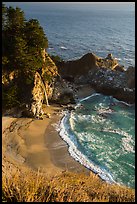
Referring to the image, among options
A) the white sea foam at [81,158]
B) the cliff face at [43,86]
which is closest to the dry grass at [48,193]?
the white sea foam at [81,158]

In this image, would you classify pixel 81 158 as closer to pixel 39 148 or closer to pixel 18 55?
pixel 39 148

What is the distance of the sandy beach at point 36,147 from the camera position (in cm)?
2178

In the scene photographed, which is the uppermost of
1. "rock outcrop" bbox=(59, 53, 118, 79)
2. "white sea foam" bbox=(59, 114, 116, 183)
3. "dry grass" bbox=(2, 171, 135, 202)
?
"rock outcrop" bbox=(59, 53, 118, 79)

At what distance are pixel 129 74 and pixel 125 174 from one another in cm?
1732

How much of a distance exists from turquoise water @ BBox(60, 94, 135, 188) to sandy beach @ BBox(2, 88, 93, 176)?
2.59 feet

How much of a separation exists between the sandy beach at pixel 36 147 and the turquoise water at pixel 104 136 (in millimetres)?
791

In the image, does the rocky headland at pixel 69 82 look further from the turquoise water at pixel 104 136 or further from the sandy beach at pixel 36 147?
the turquoise water at pixel 104 136

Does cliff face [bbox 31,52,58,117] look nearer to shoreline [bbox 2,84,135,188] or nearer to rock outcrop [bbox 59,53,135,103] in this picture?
shoreline [bbox 2,84,135,188]

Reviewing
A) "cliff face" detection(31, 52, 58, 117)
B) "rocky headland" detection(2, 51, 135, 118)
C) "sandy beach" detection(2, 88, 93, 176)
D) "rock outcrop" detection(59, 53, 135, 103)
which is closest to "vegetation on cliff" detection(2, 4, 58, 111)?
"rocky headland" detection(2, 51, 135, 118)

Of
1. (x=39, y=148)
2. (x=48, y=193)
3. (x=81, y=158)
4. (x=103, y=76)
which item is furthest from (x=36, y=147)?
(x=103, y=76)

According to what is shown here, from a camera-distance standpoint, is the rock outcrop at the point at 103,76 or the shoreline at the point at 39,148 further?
the rock outcrop at the point at 103,76

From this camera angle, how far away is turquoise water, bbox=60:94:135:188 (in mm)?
22609

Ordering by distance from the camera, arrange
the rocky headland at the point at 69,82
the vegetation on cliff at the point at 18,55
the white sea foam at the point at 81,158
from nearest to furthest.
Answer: the white sea foam at the point at 81,158, the vegetation on cliff at the point at 18,55, the rocky headland at the point at 69,82

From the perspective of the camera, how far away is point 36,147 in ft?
79.6
